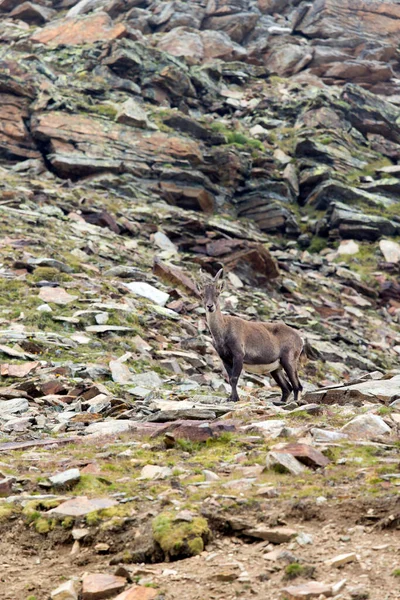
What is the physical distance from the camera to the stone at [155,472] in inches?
356

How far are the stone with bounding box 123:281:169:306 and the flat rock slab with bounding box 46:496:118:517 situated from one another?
17.9m

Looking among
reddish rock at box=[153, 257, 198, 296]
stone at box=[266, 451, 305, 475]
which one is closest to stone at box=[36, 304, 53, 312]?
reddish rock at box=[153, 257, 198, 296]

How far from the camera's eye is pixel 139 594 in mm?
6273

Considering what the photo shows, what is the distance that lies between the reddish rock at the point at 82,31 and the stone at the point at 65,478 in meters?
58.4

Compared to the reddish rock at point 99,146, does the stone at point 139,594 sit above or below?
above

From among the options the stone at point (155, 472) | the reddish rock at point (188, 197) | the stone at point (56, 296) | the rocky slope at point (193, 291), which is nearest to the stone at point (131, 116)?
the rocky slope at point (193, 291)

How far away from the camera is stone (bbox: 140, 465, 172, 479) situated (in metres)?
9.04

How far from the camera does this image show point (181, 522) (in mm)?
7277

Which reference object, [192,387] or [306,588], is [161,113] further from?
[306,588]

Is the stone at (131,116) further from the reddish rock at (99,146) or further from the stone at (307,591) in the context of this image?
the stone at (307,591)

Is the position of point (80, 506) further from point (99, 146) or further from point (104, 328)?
point (99, 146)

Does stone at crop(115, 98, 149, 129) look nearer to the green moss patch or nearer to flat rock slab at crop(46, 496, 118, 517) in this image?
flat rock slab at crop(46, 496, 118, 517)

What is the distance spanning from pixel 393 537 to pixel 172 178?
39.3 meters

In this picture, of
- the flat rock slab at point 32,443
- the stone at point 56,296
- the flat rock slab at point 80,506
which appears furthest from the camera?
the stone at point 56,296
